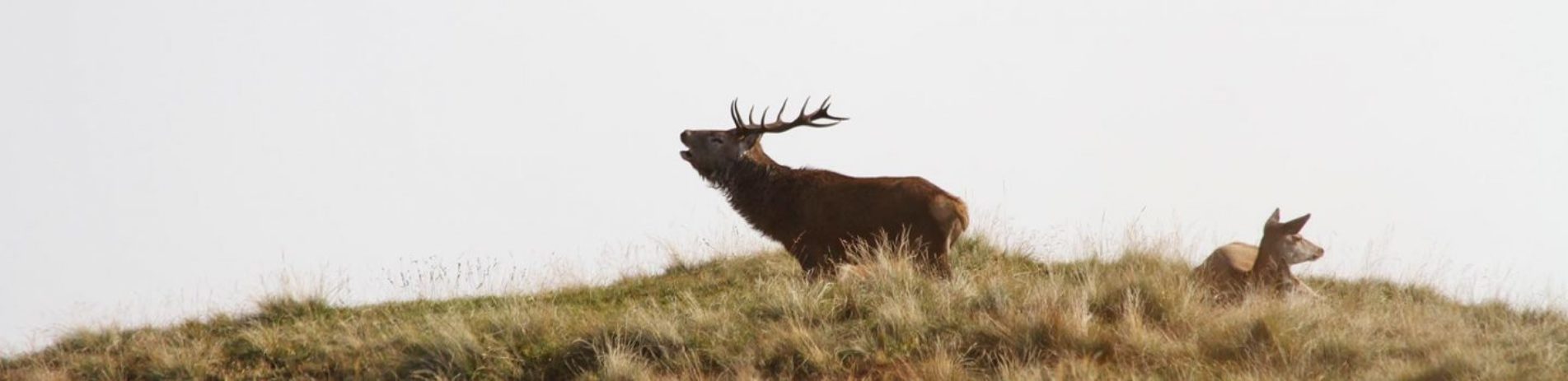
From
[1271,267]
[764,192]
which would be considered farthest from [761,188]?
[1271,267]

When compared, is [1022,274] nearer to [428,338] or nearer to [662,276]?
[662,276]

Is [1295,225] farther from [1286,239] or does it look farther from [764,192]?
[764,192]

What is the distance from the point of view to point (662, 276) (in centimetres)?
1769

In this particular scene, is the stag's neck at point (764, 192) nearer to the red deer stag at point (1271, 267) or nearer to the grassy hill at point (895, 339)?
the grassy hill at point (895, 339)

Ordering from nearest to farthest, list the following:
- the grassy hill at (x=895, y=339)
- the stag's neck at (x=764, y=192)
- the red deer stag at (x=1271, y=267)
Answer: the grassy hill at (x=895, y=339) → the red deer stag at (x=1271, y=267) → the stag's neck at (x=764, y=192)

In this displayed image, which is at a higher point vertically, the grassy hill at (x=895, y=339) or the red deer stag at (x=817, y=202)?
the red deer stag at (x=817, y=202)

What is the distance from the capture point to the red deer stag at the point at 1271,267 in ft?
48.4

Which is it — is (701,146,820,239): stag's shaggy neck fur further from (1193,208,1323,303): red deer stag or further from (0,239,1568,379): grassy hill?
(1193,208,1323,303): red deer stag

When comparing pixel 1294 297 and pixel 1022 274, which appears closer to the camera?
pixel 1294 297

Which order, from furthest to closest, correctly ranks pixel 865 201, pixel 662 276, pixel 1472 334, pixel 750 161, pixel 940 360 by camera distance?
1. pixel 662 276
2. pixel 750 161
3. pixel 865 201
4. pixel 1472 334
5. pixel 940 360

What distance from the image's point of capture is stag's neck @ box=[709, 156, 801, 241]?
15758 millimetres

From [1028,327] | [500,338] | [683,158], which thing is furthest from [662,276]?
[1028,327]

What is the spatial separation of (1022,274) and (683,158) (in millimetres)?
3305

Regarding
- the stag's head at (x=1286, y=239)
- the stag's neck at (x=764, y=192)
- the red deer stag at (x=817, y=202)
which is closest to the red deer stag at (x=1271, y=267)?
the stag's head at (x=1286, y=239)
